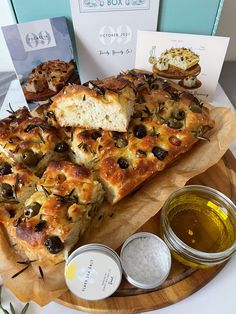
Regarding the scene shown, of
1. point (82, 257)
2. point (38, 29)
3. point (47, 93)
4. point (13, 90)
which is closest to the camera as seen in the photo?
point (82, 257)

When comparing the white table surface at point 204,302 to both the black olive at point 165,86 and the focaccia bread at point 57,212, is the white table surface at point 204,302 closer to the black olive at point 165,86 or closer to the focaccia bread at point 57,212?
the focaccia bread at point 57,212

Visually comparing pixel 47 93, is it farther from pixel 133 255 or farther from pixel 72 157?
pixel 133 255

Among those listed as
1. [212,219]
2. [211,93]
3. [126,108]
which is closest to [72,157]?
[126,108]

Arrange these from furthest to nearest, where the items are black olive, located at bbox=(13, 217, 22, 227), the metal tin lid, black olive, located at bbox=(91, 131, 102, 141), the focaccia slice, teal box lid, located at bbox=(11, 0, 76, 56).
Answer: teal box lid, located at bbox=(11, 0, 76, 56), black olive, located at bbox=(91, 131, 102, 141), the focaccia slice, black olive, located at bbox=(13, 217, 22, 227), the metal tin lid

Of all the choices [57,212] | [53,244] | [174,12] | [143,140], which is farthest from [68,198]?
[174,12]

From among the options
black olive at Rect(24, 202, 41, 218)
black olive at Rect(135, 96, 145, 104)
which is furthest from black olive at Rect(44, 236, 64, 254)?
black olive at Rect(135, 96, 145, 104)

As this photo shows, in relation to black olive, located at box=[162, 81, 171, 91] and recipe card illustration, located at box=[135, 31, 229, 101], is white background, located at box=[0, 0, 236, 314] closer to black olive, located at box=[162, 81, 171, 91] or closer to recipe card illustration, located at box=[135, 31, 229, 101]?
black olive, located at box=[162, 81, 171, 91]
